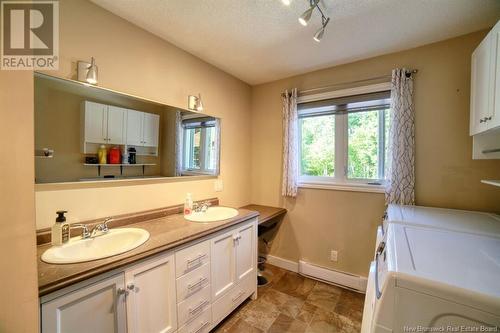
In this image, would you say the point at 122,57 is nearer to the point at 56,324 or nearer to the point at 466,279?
the point at 56,324

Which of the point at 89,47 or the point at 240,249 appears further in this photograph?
the point at 240,249

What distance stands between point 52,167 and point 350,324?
2423 mm

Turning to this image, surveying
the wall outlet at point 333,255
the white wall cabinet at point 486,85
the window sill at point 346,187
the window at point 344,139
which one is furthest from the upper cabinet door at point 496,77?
the wall outlet at point 333,255

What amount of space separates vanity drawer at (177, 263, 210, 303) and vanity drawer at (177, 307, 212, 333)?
19cm

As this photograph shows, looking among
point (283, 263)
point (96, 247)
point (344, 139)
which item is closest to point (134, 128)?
point (96, 247)

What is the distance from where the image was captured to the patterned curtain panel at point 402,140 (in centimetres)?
188

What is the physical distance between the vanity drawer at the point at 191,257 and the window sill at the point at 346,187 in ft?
4.64

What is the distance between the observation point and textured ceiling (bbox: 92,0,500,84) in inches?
55.0

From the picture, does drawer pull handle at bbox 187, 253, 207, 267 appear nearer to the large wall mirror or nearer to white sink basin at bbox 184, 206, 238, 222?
white sink basin at bbox 184, 206, 238, 222

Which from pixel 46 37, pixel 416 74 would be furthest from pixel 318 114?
pixel 46 37

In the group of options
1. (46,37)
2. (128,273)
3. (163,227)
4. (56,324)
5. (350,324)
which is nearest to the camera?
(56,324)

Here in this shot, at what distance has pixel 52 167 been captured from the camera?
1252 millimetres

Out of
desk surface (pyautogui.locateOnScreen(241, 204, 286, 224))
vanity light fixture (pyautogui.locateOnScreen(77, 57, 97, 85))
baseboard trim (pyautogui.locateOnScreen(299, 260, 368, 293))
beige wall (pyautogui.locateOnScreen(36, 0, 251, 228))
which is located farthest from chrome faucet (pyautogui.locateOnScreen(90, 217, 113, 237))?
baseboard trim (pyautogui.locateOnScreen(299, 260, 368, 293))

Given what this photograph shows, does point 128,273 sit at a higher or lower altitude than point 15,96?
lower
